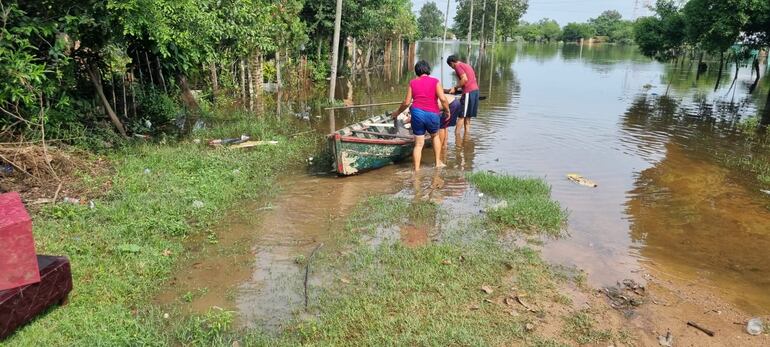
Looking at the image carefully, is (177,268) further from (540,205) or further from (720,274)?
(720,274)

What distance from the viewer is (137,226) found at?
5230 millimetres

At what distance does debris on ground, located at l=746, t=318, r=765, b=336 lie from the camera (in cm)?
396

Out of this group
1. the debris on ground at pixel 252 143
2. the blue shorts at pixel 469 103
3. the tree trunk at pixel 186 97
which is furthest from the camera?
the tree trunk at pixel 186 97

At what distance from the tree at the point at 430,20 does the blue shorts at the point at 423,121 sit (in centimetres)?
7283

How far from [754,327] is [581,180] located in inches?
168

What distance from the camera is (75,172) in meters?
6.64

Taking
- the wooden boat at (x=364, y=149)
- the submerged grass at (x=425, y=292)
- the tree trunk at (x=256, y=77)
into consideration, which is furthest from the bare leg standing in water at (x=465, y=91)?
the tree trunk at (x=256, y=77)

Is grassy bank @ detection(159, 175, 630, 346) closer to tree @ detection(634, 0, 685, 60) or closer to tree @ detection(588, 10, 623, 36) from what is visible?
tree @ detection(634, 0, 685, 60)

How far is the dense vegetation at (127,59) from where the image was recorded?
6.50m

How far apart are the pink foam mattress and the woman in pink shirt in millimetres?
5184

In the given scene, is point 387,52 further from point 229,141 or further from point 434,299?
point 434,299

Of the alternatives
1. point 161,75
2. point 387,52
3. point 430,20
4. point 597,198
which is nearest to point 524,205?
point 597,198

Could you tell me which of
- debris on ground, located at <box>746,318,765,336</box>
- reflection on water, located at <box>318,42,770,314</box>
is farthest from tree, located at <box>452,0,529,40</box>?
debris on ground, located at <box>746,318,765,336</box>

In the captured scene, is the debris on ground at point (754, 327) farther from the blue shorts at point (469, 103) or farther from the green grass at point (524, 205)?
the blue shorts at point (469, 103)
